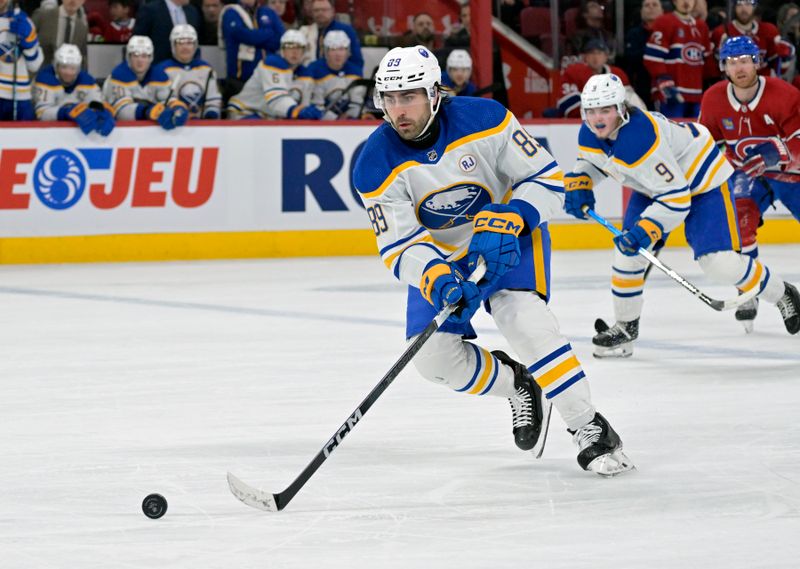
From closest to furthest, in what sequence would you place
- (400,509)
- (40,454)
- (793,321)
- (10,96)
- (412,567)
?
1. (412,567)
2. (400,509)
3. (40,454)
4. (793,321)
5. (10,96)

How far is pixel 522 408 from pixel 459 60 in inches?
255

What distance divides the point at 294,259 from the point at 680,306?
3.26 metres

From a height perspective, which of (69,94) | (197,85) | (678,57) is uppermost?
(69,94)

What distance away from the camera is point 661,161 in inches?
194

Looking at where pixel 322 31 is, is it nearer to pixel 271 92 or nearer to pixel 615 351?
pixel 271 92

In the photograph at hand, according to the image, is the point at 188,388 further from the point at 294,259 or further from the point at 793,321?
the point at 294,259

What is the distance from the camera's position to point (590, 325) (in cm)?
596

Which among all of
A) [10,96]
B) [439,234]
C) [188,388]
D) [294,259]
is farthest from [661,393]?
[10,96]

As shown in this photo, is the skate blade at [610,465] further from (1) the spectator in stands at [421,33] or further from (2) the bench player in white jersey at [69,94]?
(1) the spectator in stands at [421,33]

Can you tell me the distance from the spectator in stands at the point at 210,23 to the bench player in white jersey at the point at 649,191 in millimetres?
5122

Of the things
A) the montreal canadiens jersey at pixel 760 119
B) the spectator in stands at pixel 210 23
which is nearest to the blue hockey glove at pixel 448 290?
the montreal canadiens jersey at pixel 760 119

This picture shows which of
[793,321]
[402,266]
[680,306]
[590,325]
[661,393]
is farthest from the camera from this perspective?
[680,306]

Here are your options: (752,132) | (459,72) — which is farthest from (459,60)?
(752,132)

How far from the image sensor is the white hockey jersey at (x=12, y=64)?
862 cm
